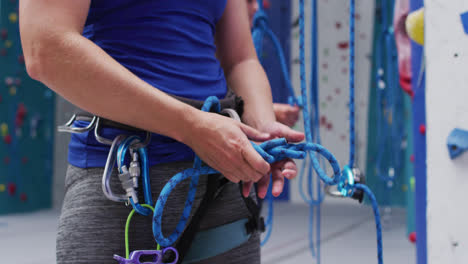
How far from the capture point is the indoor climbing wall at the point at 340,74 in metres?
4.11

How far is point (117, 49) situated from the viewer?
1.94 feet

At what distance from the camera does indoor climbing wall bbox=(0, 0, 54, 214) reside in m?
3.84

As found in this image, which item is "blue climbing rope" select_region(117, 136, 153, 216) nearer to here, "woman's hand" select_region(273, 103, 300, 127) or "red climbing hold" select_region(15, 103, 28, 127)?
"woman's hand" select_region(273, 103, 300, 127)

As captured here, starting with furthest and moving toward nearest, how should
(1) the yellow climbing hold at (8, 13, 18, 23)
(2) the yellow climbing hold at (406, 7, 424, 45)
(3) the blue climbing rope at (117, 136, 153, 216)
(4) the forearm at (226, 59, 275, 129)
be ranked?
(1) the yellow climbing hold at (8, 13, 18, 23)
(2) the yellow climbing hold at (406, 7, 424, 45)
(4) the forearm at (226, 59, 275, 129)
(3) the blue climbing rope at (117, 136, 153, 216)

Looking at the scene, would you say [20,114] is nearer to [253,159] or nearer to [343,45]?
[343,45]

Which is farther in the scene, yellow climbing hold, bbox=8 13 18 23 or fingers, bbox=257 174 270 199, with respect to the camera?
yellow climbing hold, bbox=8 13 18 23

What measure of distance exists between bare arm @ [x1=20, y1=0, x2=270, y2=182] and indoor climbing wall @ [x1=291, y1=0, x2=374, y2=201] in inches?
147

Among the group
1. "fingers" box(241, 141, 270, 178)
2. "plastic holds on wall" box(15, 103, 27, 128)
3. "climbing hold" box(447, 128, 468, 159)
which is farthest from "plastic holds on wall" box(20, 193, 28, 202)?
"climbing hold" box(447, 128, 468, 159)

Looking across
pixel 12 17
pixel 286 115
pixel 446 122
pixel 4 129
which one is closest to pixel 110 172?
pixel 446 122

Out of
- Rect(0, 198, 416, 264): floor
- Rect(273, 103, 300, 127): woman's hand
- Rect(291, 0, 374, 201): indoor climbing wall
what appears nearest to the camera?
Rect(273, 103, 300, 127): woman's hand

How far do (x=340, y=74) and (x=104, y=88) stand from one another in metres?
3.82

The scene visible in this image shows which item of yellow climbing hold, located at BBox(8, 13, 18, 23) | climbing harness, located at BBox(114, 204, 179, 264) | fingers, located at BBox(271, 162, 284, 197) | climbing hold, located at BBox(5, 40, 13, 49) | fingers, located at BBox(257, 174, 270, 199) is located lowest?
climbing hold, located at BBox(5, 40, 13, 49)

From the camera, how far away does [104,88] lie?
48 cm

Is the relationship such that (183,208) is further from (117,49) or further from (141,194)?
(117,49)
